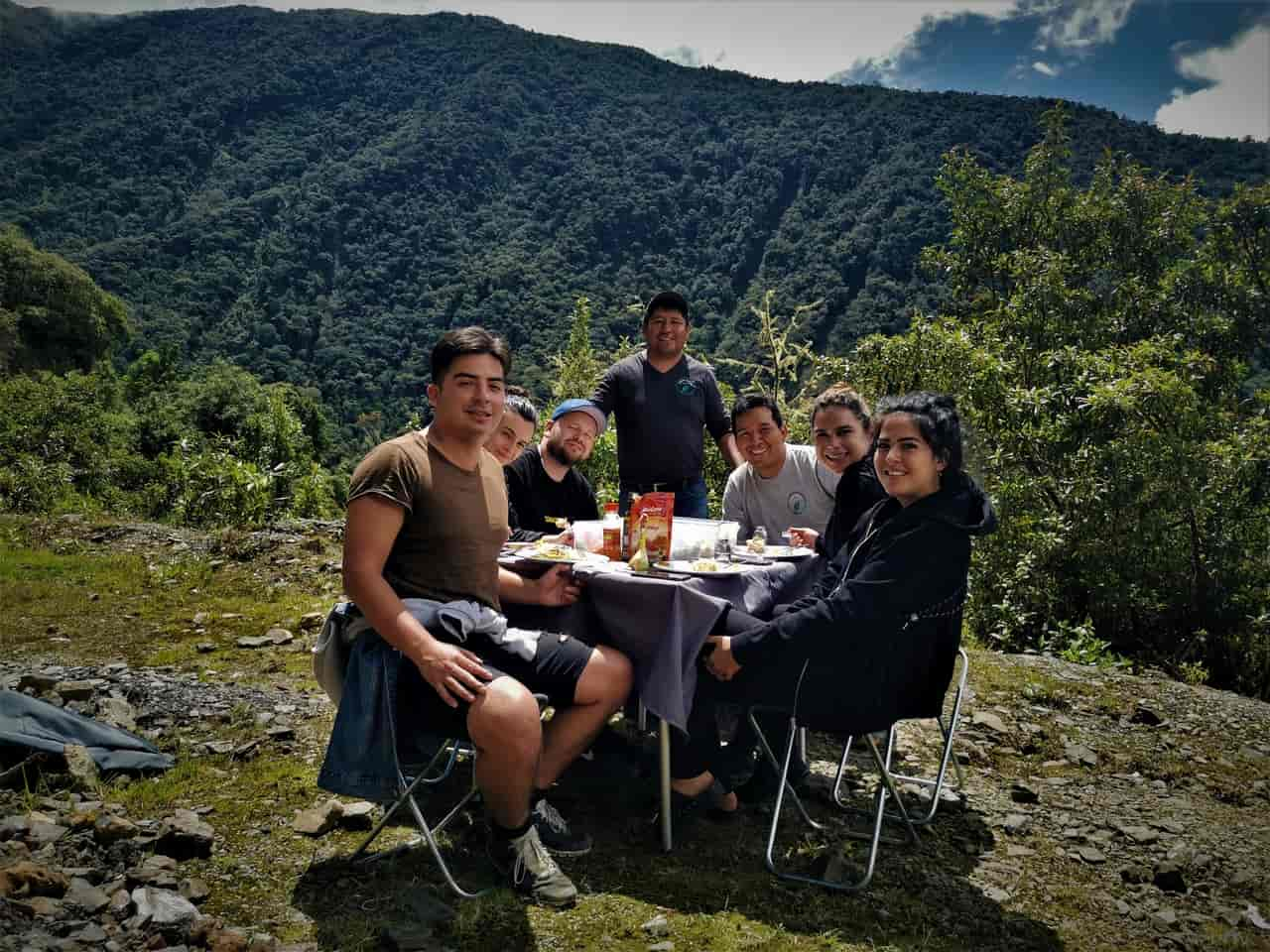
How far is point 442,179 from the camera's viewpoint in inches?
2365

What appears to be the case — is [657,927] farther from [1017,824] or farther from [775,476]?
[775,476]

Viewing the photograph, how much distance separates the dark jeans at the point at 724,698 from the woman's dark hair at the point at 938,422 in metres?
0.82

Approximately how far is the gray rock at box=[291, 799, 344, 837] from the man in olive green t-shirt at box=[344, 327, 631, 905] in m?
0.71

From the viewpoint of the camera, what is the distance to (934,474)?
2.85 meters

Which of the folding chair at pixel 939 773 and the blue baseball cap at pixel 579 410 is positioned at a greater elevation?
the blue baseball cap at pixel 579 410

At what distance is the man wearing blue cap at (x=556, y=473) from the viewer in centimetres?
429

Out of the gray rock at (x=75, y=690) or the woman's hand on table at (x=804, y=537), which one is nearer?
the woman's hand on table at (x=804, y=537)

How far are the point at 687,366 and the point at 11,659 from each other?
4.35 metres

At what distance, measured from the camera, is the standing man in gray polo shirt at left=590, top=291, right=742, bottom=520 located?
5.05 m

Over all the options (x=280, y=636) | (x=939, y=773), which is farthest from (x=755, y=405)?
(x=280, y=636)

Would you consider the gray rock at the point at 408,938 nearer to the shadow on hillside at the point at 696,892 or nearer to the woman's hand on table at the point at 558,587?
the shadow on hillside at the point at 696,892

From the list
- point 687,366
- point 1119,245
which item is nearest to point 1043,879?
point 687,366

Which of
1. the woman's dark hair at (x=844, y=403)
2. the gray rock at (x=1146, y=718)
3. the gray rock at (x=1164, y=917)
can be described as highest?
the woman's dark hair at (x=844, y=403)

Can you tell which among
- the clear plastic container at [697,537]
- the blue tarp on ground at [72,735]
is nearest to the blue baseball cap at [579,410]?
the clear plastic container at [697,537]
